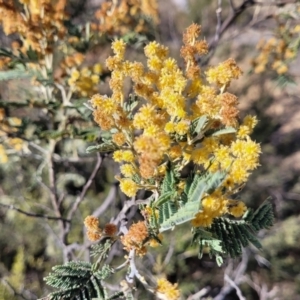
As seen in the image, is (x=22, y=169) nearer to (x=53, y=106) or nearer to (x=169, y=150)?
(x=53, y=106)

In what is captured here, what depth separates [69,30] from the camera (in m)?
1.42

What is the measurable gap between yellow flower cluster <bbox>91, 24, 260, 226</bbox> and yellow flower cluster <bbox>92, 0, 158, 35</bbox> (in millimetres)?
792

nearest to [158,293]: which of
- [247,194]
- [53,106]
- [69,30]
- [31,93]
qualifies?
[53,106]

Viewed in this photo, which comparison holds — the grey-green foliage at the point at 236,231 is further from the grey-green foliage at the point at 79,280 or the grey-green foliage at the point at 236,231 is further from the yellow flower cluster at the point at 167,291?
the grey-green foliage at the point at 79,280

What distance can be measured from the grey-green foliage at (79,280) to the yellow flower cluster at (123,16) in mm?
981

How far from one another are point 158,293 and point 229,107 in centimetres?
38

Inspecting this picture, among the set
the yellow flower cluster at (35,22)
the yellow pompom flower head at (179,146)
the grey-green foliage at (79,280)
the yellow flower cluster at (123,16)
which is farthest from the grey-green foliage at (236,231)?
the yellow flower cluster at (123,16)

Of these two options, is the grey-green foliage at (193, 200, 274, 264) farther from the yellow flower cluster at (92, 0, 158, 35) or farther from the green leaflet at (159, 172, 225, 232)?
the yellow flower cluster at (92, 0, 158, 35)

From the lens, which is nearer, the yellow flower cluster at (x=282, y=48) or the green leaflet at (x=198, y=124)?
the green leaflet at (x=198, y=124)

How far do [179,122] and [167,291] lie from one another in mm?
318

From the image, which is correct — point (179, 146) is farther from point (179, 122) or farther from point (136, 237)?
point (136, 237)

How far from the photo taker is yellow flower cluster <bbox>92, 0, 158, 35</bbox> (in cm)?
149

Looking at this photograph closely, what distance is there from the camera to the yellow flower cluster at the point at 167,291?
2.36 feet

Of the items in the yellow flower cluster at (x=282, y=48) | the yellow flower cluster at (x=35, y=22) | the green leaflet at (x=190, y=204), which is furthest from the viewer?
the yellow flower cluster at (x=282, y=48)
